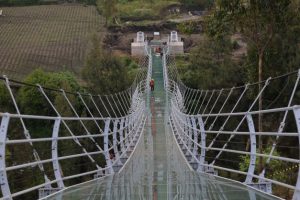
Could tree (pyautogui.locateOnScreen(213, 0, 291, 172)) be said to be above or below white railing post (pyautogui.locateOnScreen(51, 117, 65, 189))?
above

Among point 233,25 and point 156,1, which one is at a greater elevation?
point 156,1

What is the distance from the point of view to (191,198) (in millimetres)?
4922

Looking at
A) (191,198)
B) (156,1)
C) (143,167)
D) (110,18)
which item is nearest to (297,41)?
(143,167)

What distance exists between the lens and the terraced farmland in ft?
141

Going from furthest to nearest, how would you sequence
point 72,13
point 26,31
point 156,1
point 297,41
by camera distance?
1. point 156,1
2. point 72,13
3. point 26,31
4. point 297,41

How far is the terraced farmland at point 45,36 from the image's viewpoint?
42.9 metres

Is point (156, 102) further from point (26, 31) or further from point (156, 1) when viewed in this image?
point (156, 1)

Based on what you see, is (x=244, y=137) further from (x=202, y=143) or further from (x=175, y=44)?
(x=175, y=44)

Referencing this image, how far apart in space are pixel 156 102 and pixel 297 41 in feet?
22.0

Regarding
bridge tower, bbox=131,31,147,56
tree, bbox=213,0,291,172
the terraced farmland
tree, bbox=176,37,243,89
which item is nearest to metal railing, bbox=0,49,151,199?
tree, bbox=176,37,243,89

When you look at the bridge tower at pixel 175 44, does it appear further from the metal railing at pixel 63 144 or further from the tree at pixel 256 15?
the tree at pixel 256 15

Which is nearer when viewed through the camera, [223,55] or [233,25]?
[233,25]

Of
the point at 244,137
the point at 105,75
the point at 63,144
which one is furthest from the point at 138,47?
the point at 63,144

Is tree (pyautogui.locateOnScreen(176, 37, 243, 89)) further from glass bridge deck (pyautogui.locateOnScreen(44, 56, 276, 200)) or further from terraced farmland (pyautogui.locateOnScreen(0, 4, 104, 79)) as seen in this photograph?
glass bridge deck (pyautogui.locateOnScreen(44, 56, 276, 200))
